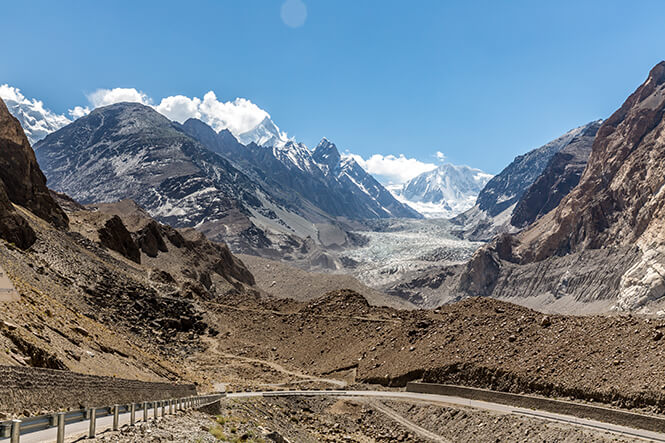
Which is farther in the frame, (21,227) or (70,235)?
(70,235)

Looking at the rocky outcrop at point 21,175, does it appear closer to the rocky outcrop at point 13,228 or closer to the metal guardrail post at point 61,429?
the rocky outcrop at point 13,228

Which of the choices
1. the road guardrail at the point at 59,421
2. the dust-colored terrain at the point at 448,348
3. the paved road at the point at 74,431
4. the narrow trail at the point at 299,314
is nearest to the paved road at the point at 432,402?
the paved road at the point at 74,431

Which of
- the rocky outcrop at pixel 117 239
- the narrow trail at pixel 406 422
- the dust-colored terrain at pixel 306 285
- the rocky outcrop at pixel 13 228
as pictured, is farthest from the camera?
the dust-colored terrain at pixel 306 285

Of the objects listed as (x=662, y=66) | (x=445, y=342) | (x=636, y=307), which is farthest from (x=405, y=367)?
(x=662, y=66)

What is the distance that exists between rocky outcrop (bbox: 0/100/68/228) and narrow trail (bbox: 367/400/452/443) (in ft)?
139

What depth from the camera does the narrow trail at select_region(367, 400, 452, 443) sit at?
30375mm

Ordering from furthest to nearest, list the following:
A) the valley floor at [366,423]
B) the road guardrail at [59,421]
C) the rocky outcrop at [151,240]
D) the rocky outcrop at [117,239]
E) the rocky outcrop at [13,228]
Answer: the rocky outcrop at [151,240]
the rocky outcrop at [117,239]
the rocky outcrop at [13,228]
the valley floor at [366,423]
the road guardrail at [59,421]

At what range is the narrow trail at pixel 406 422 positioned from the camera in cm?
3038

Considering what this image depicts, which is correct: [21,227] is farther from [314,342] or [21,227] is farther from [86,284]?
[314,342]

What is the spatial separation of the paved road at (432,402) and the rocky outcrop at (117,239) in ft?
154

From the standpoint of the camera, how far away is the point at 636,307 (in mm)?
117062

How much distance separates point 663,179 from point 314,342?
117994 millimetres

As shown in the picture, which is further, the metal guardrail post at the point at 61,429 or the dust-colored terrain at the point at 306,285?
the dust-colored terrain at the point at 306,285

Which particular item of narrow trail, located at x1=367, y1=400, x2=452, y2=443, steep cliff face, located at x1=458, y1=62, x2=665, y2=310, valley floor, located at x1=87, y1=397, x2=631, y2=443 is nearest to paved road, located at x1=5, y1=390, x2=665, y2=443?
valley floor, located at x1=87, y1=397, x2=631, y2=443
